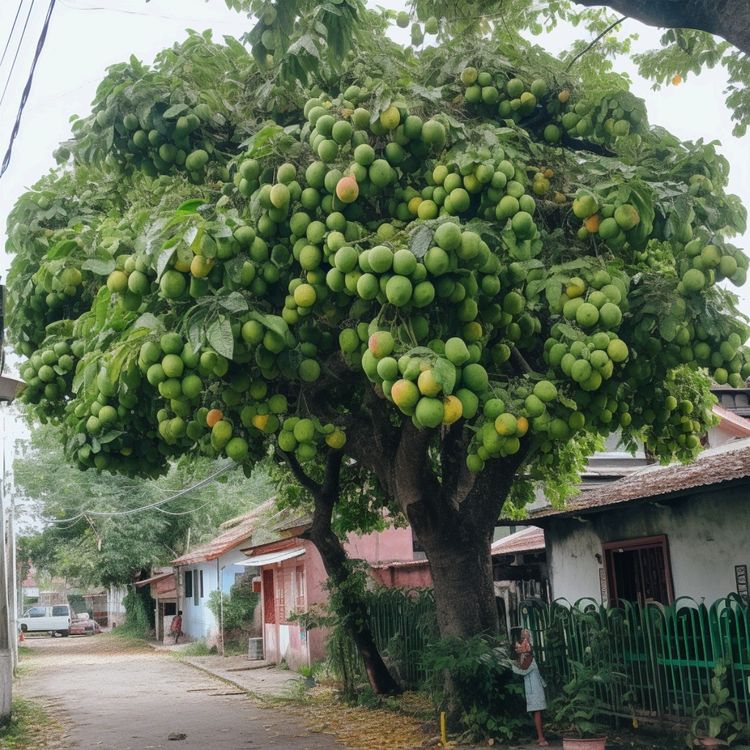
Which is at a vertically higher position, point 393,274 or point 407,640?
point 393,274

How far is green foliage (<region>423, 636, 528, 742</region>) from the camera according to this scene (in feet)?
31.6

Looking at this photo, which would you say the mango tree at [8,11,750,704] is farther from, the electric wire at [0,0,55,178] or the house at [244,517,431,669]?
the house at [244,517,431,669]

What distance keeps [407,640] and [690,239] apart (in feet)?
30.0

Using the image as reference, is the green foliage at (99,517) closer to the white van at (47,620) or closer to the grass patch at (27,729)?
the white van at (47,620)

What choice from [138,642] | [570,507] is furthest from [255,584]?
[570,507]

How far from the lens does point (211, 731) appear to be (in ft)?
40.0

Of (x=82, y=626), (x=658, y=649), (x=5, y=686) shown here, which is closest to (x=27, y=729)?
(x=5, y=686)

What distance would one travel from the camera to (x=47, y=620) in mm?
46500

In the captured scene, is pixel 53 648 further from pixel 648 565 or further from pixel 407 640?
pixel 648 565

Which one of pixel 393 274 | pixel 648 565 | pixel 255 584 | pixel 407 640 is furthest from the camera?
pixel 255 584

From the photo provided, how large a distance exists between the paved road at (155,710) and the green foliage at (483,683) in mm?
1693

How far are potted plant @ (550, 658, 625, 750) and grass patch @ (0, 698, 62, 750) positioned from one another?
255 inches

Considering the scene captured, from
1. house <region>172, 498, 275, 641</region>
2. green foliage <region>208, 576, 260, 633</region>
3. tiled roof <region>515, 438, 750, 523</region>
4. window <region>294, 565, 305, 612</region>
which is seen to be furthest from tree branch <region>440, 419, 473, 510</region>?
green foliage <region>208, 576, 260, 633</region>

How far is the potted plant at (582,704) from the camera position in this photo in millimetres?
9258
